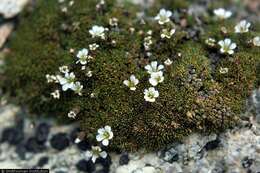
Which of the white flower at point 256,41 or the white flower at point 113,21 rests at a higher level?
the white flower at point 113,21

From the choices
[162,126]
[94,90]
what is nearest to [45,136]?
[94,90]

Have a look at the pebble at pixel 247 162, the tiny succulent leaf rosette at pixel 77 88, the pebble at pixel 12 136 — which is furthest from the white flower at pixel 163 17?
the pebble at pixel 12 136

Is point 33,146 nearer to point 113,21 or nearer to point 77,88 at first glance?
point 77,88

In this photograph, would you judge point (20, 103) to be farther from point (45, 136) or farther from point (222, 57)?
point (222, 57)

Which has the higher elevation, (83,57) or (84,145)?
(83,57)

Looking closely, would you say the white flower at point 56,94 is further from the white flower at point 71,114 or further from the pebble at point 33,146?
the pebble at point 33,146

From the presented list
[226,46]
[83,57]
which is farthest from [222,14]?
[83,57]
